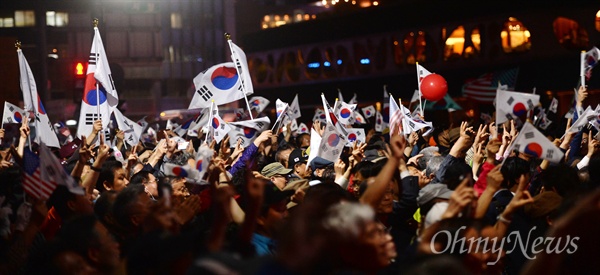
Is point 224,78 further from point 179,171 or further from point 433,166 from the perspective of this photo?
point 179,171

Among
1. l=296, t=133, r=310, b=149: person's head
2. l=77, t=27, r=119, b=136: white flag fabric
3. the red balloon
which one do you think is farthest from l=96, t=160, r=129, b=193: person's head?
the red balloon

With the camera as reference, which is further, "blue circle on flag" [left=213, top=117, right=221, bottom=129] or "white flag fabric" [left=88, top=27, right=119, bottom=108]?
"blue circle on flag" [left=213, top=117, right=221, bottom=129]

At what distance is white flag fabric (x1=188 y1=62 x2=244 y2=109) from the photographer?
1468cm

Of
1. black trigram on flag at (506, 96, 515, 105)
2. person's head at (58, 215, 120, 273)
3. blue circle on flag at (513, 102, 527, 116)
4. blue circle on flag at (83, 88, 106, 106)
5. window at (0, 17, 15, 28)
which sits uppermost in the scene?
window at (0, 17, 15, 28)

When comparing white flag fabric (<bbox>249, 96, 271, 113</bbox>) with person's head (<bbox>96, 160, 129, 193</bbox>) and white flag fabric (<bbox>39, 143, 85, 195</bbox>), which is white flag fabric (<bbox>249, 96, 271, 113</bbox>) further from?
white flag fabric (<bbox>39, 143, 85, 195</bbox>)

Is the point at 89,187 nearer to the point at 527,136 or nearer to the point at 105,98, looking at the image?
the point at 527,136

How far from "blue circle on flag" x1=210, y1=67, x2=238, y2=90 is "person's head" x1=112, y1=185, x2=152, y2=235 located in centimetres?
770

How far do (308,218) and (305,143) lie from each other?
12382 millimetres

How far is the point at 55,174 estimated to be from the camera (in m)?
7.00

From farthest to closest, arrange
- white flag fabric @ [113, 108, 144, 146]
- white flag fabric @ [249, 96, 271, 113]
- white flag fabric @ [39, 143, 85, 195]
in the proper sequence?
1. white flag fabric @ [249, 96, 271, 113]
2. white flag fabric @ [113, 108, 144, 146]
3. white flag fabric @ [39, 143, 85, 195]

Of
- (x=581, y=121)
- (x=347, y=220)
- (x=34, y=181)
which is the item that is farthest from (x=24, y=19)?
(x=347, y=220)

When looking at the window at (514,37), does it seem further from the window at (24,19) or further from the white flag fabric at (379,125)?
the window at (24,19)

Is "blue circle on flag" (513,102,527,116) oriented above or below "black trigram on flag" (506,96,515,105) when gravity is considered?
below

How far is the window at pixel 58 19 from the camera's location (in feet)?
279
